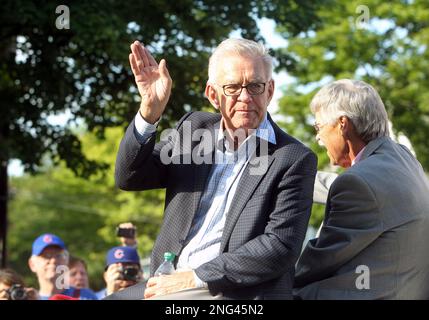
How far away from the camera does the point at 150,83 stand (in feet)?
12.1

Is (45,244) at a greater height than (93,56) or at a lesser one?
lesser

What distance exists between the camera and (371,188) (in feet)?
12.1

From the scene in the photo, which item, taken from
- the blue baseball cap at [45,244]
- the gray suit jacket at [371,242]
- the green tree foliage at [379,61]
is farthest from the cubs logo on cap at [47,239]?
the green tree foliage at [379,61]

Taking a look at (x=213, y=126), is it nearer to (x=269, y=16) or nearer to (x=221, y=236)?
(x=221, y=236)

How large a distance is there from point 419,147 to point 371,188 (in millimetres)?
22305

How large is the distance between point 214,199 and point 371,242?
25.6 inches

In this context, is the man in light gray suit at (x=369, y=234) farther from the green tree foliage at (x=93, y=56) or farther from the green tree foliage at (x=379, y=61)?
the green tree foliage at (x=379, y=61)

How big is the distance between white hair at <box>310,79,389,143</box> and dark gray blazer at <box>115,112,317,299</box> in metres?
0.29

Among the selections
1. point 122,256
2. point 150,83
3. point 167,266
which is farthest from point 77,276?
point 150,83

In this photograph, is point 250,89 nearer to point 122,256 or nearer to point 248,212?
point 248,212

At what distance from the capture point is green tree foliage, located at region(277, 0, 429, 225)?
82.1 ft

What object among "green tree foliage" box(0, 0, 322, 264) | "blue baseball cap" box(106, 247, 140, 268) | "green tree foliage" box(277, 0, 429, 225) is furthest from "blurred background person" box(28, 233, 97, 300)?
"green tree foliage" box(277, 0, 429, 225)

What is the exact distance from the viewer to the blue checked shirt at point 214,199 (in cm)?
365

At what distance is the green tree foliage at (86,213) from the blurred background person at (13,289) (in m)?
28.8
